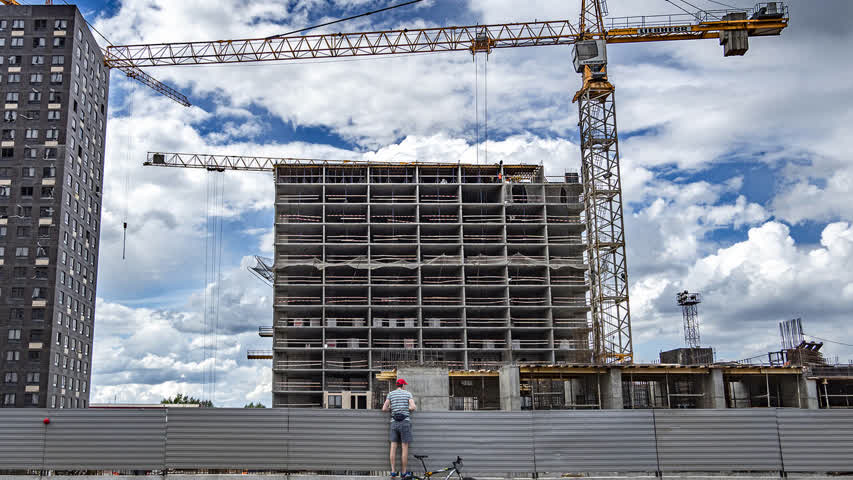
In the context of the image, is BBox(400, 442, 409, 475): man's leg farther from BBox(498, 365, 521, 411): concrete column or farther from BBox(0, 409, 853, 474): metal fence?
BBox(498, 365, 521, 411): concrete column

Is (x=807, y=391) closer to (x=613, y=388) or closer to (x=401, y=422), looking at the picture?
(x=613, y=388)

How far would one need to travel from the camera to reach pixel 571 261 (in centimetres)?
8975

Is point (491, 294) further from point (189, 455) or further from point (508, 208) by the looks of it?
point (189, 455)

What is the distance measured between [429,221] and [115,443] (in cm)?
7282

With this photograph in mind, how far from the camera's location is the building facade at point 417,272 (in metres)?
84.9

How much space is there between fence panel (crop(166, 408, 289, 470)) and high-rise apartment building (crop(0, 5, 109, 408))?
2812 inches

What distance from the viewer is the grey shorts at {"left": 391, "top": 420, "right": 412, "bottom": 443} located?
19391 mm

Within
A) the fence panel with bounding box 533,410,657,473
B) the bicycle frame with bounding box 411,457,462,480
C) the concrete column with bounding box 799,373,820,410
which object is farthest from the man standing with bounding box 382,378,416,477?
the concrete column with bounding box 799,373,820,410

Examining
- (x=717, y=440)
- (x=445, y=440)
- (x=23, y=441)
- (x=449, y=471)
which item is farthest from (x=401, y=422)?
(x=23, y=441)

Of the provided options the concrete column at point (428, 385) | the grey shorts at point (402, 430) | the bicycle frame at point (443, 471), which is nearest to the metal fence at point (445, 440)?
the bicycle frame at point (443, 471)

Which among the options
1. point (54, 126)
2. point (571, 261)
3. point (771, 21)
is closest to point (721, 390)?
point (571, 261)

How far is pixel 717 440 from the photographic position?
20.3 meters

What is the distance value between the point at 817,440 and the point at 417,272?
69.4m

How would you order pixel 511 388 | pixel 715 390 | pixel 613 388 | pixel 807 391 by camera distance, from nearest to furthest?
pixel 715 390
pixel 511 388
pixel 613 388
pixel 807 391
